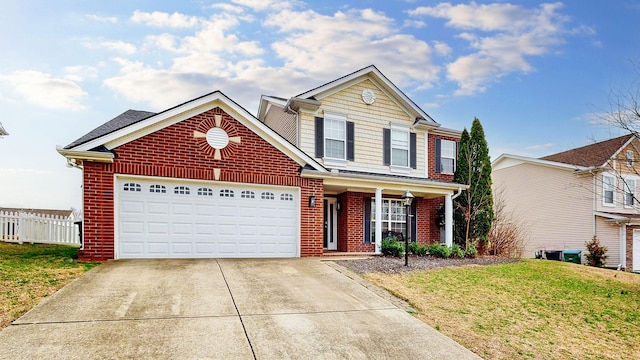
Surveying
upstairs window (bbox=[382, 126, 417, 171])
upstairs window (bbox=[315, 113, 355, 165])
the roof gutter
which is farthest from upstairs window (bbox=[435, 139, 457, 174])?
the roof gutter

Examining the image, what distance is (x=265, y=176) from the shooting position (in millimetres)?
12461

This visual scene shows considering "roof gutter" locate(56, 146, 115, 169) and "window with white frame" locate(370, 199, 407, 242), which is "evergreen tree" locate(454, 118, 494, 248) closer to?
"window with white frame" locate(370, 199, 407, 242)

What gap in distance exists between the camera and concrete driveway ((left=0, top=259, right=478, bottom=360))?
5102 millimetres

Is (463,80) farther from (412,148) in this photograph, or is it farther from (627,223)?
(627,223)

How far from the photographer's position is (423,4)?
1416cm

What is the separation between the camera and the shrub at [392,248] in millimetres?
13961

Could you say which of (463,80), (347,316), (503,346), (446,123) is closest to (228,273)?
(347,316)

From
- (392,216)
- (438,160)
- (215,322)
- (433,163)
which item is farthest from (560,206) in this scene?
(215,322)

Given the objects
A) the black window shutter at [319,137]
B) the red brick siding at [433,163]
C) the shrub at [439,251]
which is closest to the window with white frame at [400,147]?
the red brick siding at [433,163]

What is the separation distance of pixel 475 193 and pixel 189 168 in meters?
11.2

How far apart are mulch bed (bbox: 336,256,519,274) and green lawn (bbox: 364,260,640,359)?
0.49 metres

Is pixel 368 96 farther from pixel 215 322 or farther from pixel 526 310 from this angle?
pixel 215 322

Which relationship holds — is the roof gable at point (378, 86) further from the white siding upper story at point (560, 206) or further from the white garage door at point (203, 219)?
the white siding upper story at point (560, 206)

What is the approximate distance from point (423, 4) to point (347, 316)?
37.3 ft
